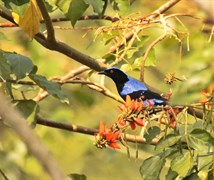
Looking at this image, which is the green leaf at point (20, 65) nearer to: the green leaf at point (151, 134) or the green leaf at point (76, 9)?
the green leaf at point (76, 9)

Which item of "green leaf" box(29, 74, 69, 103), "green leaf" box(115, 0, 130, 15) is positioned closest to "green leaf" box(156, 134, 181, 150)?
"green leaf" box(29, 74, 69, 103)

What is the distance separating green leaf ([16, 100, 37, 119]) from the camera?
308 cm

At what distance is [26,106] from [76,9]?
1.67 ft

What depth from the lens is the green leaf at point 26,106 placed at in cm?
308

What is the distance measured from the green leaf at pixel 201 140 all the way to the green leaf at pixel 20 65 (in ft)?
2.85

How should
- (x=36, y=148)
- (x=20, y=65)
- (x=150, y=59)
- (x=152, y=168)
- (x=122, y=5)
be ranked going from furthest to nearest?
(x=150, y=59) → (x=122, y=5) → (x=20, y=65) → (x=152, y=168) → (x=36, y=148)

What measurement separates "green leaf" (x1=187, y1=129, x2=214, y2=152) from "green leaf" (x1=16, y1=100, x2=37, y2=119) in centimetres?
86

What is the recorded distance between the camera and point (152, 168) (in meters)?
2.60

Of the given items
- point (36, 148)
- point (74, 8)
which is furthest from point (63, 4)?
point (36, 148)

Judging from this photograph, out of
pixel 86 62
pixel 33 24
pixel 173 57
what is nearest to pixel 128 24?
pixel 86 62

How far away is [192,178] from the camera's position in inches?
103

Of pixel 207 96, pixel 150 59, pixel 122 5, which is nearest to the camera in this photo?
pixel 207 96

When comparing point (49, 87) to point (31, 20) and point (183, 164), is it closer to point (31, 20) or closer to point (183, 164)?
point (31, 20)

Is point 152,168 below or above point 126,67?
above
